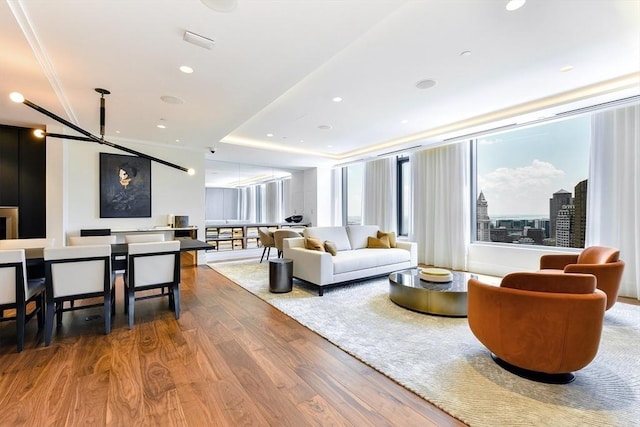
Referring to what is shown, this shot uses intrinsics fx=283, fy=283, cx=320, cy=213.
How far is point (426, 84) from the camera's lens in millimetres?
3625

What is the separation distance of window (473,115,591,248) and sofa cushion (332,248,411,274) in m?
1.98

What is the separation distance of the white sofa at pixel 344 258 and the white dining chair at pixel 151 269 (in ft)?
5.95

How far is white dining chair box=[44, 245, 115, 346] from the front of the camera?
266 centimetres

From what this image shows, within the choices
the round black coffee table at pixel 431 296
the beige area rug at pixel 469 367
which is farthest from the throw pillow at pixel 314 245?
the round black coffee table at pixel 431 296

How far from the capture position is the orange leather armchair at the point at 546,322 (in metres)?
1.90

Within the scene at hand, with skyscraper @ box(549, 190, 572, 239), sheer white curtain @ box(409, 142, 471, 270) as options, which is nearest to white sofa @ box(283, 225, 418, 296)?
sheer white curtain @ box(409, 142, 471, 270)

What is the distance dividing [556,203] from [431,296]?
322 cm

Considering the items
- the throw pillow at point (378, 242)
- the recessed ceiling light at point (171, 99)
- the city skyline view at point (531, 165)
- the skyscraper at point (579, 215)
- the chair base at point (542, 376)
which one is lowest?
the chair base at point (542, 376)

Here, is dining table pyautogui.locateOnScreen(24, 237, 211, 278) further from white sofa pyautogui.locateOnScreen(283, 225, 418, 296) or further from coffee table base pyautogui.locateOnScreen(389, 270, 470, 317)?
coffee table base pyautogui.locateOnScreen(389, 270, 470, 317)

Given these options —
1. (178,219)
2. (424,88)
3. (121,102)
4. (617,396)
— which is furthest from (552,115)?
(178,219)

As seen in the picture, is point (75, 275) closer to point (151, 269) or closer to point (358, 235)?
point (151, 269)

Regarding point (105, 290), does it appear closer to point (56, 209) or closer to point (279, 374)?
point (279, 374)

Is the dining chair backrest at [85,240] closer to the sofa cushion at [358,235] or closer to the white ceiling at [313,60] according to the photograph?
the white ceiling at [313,60]

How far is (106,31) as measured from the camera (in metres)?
2.33
